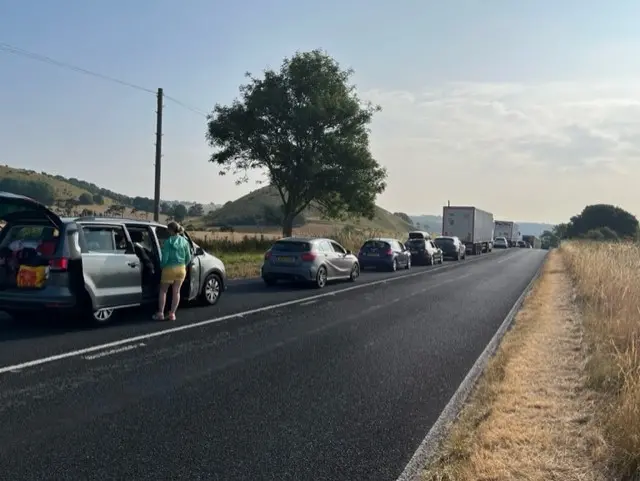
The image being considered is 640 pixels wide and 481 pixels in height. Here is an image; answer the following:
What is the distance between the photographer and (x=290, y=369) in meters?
7.78

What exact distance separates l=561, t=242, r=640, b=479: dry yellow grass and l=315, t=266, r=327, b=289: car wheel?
7.36m

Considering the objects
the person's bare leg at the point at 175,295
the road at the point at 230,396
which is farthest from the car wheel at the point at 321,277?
the person's bare leg at the point at 175,295

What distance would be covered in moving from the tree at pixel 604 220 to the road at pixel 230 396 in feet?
392

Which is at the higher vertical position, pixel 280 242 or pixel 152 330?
pixel 280 242

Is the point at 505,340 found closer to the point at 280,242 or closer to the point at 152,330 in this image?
the point at 152,330

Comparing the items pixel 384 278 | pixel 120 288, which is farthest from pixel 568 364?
pixel 384 278

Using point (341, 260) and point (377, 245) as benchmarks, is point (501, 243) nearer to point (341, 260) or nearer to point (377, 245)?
point (377, 245)

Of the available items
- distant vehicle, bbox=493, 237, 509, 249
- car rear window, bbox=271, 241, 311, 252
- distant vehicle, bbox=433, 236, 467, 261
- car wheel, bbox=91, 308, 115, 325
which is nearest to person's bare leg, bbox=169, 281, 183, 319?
car wheel, bbox=91, 308, 115, 325

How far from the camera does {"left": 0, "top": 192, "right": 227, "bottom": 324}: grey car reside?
945 cm

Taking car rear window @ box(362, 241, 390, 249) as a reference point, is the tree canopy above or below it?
above

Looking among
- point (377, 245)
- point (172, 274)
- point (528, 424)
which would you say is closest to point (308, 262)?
point (172, 274)

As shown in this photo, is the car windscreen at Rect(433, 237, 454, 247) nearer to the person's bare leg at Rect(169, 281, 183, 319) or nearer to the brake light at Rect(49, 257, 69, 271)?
the person's bare leg at Rect(169, 281, 183, 319)

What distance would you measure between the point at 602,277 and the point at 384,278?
9287 mm

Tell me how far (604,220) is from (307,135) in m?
102
